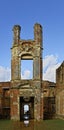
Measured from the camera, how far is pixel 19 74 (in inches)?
1212

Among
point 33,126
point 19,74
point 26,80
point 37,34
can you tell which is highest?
point 37,34

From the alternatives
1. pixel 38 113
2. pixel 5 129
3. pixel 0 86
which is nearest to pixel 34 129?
pixel 5 129

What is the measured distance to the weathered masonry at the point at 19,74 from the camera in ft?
99.2

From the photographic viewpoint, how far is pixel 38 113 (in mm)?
30078

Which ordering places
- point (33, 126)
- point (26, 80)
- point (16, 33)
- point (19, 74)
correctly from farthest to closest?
point (16, 33), point (19, 74), point (26, 80), point (33, 126)

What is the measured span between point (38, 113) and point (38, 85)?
251 centimetres

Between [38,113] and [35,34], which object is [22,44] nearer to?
[35,34]

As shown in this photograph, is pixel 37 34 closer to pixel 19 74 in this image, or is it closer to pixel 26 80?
pixel 19 74

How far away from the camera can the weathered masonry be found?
99.2 ft

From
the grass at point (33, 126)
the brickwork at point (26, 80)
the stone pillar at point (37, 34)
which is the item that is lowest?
the grass at point (33, 126)

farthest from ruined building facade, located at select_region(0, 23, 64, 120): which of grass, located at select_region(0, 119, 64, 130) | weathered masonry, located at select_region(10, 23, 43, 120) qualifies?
grass, located at select_region(0, 119, 64, 130)

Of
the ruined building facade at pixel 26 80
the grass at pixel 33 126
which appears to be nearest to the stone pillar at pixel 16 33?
the ruined building facade at pixel 26 80

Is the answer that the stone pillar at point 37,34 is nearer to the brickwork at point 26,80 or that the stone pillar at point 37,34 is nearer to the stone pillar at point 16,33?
the brickwork at point 26,80

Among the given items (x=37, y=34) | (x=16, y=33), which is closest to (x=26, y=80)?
(x=37, y=34)
